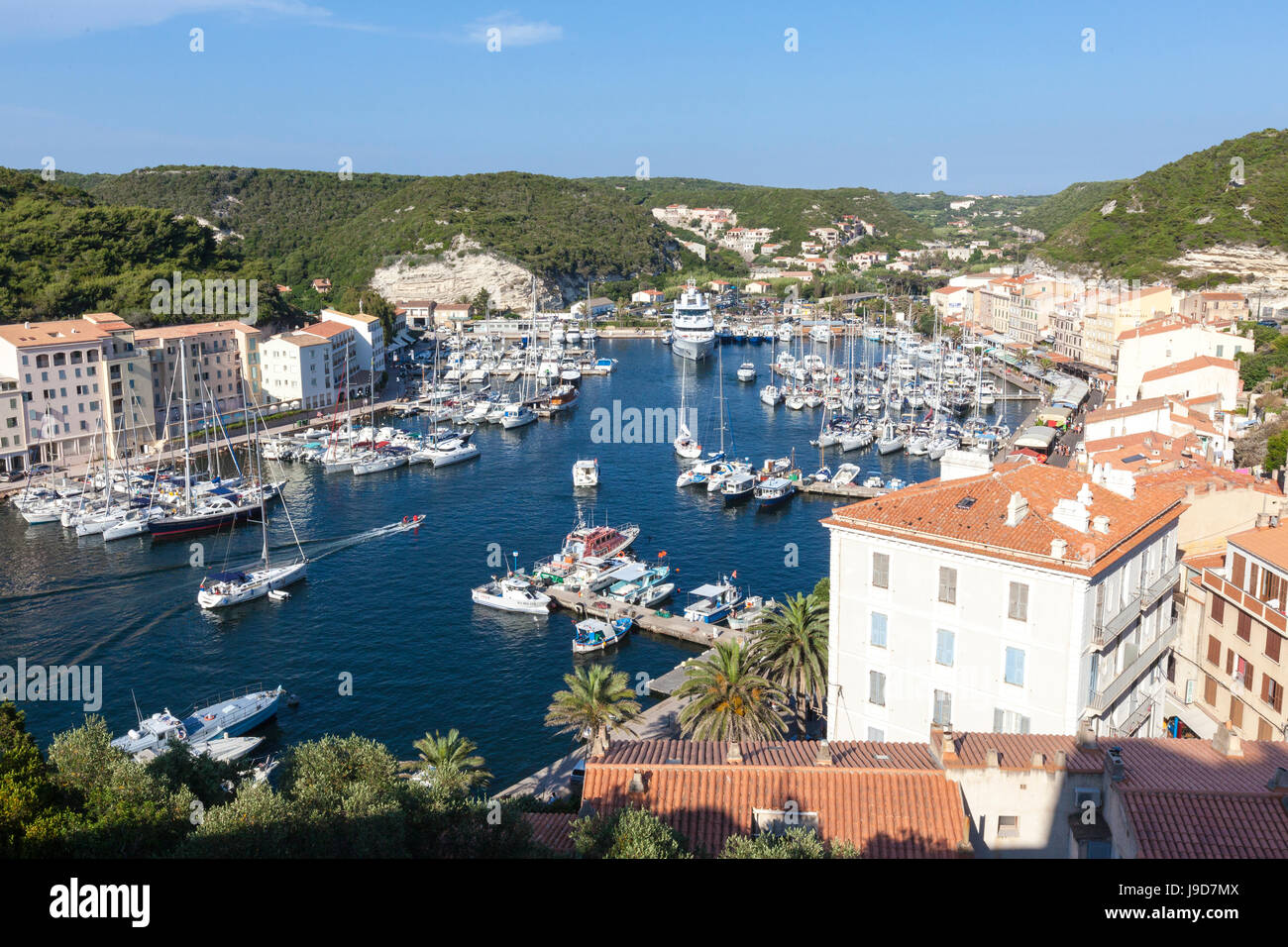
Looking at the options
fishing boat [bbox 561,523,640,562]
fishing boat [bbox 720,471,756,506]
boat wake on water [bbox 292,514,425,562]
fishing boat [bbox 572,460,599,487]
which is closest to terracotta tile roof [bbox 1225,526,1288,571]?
fishing boat [bbox 561,523,640,562]

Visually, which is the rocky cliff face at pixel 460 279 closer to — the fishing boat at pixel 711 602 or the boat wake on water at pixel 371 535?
the boat wake on water at pixel 371 535

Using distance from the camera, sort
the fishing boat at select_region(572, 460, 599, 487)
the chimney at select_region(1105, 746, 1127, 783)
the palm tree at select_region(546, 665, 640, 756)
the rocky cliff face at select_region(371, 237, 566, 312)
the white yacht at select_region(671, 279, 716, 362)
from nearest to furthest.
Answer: the chimney at select_region(1105, 746, 1127, 783)
the palm tree at select_region(546, 665, 640, 756)
the fishing boat at select_region(572, 460, 599, 487)
the white yacht at select_region(671, 279, 716, 362)
the rocky cliff face at select_region(371, 237, 566, 312)

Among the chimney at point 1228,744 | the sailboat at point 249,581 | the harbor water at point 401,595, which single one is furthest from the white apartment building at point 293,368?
the chimney at point 1228,744

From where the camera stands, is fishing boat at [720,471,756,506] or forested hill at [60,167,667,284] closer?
fishing boat at [720,471,756,506]

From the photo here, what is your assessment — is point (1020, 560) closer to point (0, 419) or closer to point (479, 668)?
point (479, 668)

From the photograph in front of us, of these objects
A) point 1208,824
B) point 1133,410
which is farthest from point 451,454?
point 1208,824

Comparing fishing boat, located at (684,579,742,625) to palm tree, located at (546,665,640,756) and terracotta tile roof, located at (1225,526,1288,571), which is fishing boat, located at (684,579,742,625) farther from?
terracotta tile roof, located at (1225,526,1288,571)
